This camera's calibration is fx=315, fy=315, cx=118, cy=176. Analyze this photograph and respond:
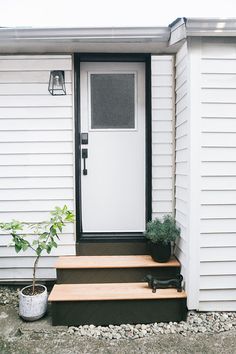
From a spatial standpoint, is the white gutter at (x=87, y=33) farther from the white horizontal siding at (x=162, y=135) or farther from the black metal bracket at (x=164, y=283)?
the black metal bracket at (x=164, y=283)

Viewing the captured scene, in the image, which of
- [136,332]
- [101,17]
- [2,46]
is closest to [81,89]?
[2,46]

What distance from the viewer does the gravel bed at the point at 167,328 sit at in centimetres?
251

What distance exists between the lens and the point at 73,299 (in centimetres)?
261

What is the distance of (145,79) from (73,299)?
225cm

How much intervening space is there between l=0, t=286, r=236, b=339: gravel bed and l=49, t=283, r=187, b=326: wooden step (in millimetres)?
46

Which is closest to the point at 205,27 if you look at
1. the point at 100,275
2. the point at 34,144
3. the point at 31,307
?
the point at 34,144

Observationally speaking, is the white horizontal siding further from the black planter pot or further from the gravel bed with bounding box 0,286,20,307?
the gravel bed with bounding box 0,286,20,307

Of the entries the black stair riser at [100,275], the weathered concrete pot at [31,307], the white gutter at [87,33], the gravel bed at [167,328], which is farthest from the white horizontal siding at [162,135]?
the weathered concrete pot at [31,307]

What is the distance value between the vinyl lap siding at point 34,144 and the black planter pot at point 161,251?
0.85 m

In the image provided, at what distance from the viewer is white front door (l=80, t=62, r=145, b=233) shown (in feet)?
10.9

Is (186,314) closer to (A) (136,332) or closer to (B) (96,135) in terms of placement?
(A) (136,332)

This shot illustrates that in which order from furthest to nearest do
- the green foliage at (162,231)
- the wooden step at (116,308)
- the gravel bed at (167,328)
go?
the green foliage at (162,231) < the wooden step at (116,308) < the gravel bed at (167,328)

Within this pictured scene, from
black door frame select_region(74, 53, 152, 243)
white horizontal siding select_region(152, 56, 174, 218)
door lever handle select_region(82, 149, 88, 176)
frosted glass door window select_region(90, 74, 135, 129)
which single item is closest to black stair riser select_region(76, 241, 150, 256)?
black door frame select_region(74, 53, 152, 243)

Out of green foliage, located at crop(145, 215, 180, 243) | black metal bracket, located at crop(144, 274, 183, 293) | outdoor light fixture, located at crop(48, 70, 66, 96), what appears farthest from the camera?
outdoor light fixture, located at crop(48, 70, 66, 96)
